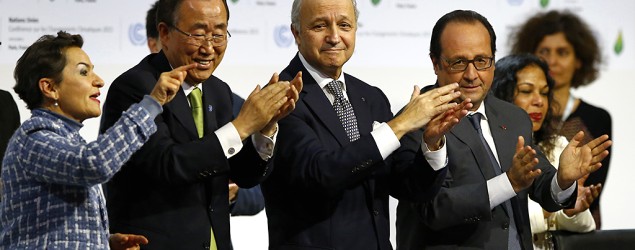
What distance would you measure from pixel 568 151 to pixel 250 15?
206 cm

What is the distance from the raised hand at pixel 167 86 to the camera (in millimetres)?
2684

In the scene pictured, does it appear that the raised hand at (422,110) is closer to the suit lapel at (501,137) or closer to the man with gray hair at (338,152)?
the man with gray hair at (338,152)

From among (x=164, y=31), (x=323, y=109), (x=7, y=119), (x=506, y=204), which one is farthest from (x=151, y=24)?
(x=506, y=204)

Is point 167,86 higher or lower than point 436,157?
higher

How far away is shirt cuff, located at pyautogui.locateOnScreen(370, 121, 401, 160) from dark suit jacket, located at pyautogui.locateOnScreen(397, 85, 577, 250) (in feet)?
0.91

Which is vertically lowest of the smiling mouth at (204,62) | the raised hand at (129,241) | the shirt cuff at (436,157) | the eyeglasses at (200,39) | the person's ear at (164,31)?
the raised hand at (129,241)

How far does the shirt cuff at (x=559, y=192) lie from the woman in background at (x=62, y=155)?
1.32 meters

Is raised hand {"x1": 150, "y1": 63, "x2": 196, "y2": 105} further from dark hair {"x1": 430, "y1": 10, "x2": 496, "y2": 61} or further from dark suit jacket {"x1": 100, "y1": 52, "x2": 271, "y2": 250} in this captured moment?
dark hair {"x1": 430, "y1": 10, "x2": 496, "y2": 61}

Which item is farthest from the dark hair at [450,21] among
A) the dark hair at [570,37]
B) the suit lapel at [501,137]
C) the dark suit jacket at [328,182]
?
the dark hair at [570,37]

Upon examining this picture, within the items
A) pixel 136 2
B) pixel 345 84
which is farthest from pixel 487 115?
pixel 136 2

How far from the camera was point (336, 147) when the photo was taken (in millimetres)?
3092

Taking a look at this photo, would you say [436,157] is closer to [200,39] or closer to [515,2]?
[200,39]

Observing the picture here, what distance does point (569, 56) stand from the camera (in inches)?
228

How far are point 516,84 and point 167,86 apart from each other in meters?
2.17
